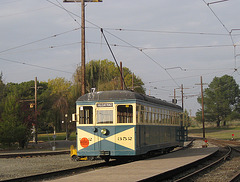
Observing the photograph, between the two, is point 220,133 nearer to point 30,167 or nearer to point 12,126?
point 12,126

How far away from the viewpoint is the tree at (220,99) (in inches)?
3848

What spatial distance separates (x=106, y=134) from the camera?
15031 mm

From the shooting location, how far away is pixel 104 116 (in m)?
15.2

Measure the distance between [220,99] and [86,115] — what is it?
287 feet

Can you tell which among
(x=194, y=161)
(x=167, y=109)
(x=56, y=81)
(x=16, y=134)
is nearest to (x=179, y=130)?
(x=167, y=109)

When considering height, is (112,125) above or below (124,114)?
below

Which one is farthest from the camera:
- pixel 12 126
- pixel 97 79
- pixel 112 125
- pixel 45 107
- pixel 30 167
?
pixel 45 107

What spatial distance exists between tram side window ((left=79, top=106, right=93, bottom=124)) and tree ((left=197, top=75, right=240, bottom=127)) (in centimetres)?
8542

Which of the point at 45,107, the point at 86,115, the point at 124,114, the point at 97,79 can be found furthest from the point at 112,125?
the point at 45,107

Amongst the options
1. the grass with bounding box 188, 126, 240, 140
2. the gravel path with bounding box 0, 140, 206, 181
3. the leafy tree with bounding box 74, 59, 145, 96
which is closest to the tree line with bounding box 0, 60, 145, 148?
the leafy tree with bounding box 74, 59, 145, 96

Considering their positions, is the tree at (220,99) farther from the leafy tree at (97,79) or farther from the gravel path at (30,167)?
the gravel path at (30,167)

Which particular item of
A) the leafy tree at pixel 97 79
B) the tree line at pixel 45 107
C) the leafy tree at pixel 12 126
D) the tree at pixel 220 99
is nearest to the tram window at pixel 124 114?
the tree line at pixel 45 107

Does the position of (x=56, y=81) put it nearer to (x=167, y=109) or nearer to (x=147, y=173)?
(x=167, y=109)

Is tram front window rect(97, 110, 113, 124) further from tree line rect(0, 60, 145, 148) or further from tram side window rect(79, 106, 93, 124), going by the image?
tree line rect(0, 60, 145, 148)
